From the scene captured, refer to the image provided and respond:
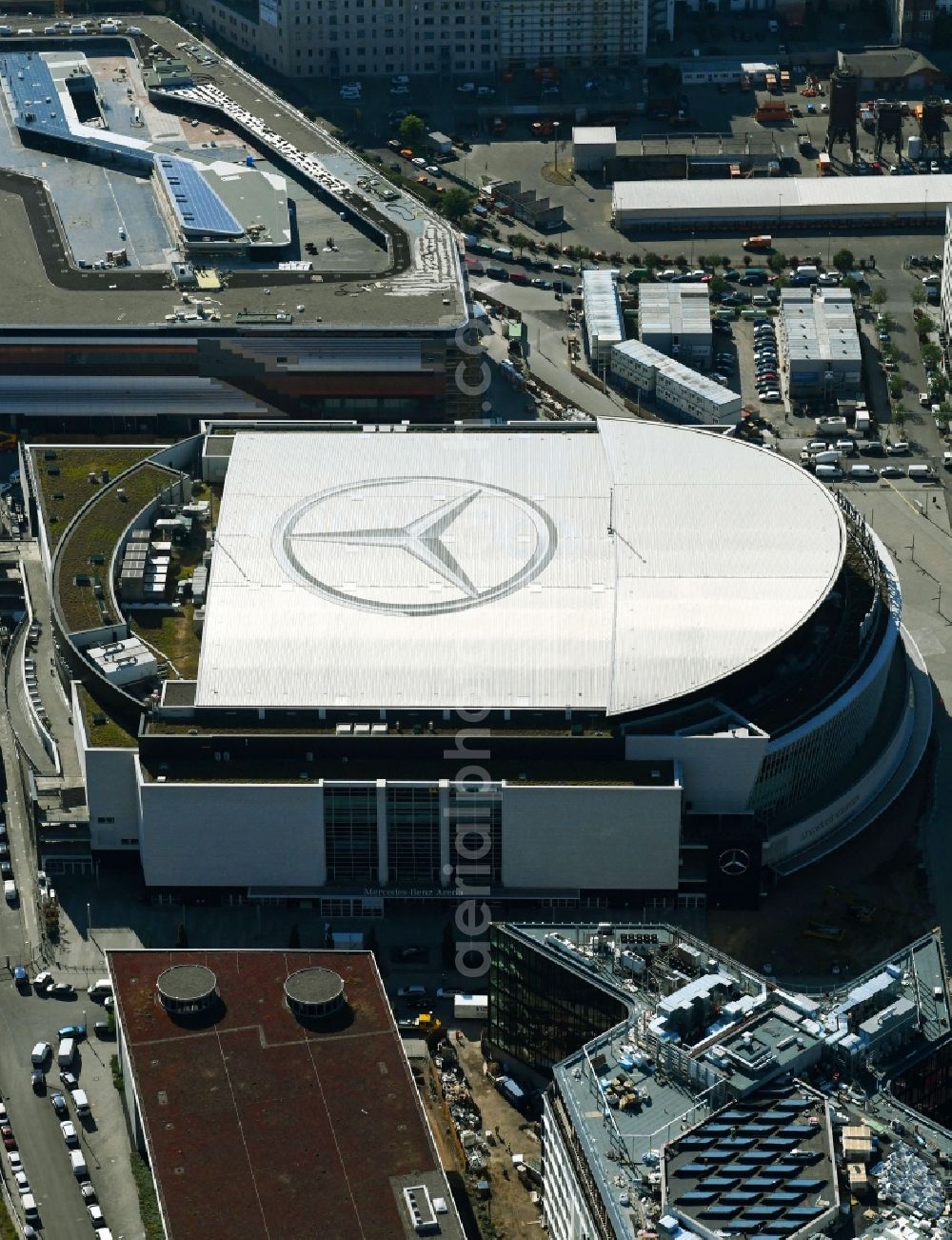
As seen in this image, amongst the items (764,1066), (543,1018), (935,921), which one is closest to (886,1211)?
(764,1066)

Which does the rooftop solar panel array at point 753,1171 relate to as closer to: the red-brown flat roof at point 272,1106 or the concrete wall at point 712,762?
the red-brown flat roof at point 272,1106

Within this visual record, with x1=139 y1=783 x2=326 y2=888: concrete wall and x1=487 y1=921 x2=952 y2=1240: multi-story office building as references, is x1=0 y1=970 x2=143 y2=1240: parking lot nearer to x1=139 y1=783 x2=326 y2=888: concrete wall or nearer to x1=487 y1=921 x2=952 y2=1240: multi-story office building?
x1=139 y1=783 x2=326 y2=888: concrete wall

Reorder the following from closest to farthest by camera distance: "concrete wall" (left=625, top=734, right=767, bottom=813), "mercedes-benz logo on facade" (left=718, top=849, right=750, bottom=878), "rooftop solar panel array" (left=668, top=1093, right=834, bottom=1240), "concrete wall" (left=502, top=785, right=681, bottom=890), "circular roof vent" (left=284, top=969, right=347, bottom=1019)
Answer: "rooftop solar panel array" (left=668, top=1093, right=834, bottom=1240), "circular roof vent" (left=284, top=969, right=347, bottom=1019), "concrete wall" (left=502, top=785, right=681, bottom=890), "concrete wall" (left=625, top=734, right=767, bottom=813), "mercedes-benz logo on facade" (left=718, top=849, right=750, bottom=878)

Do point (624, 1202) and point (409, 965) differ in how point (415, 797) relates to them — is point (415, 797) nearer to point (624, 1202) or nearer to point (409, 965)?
point (409, 965)

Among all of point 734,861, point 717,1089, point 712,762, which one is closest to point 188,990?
point 717,1089

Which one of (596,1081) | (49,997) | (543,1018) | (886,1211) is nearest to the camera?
(886,1211)

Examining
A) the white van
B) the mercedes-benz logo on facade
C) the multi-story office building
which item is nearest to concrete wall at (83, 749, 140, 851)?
the white van

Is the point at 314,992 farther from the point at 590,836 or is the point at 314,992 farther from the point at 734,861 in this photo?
the point at 734,861
